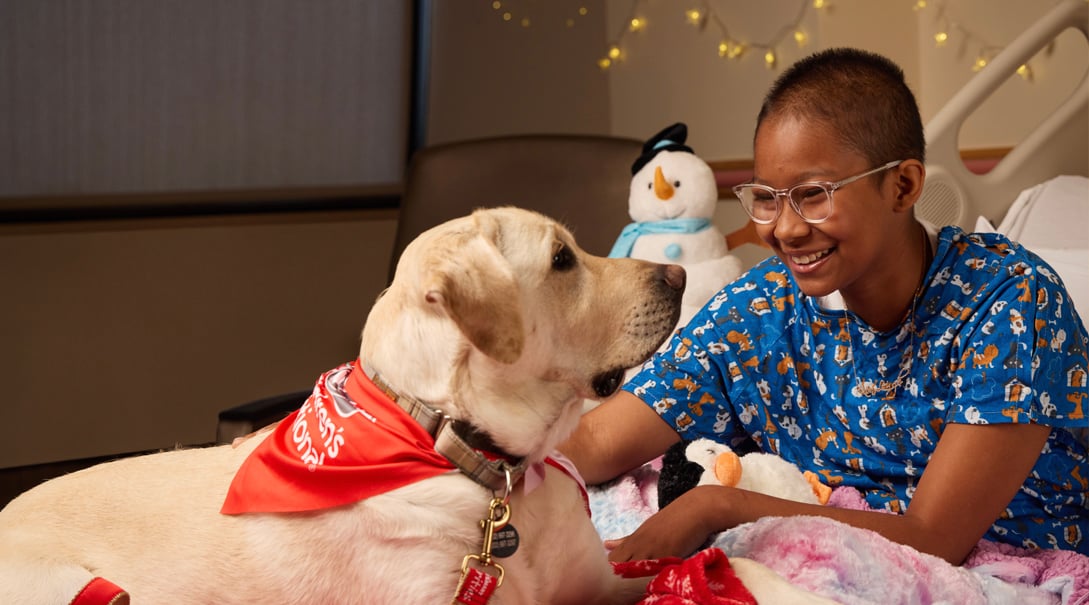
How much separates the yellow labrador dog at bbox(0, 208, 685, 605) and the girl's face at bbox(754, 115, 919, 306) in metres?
0.36

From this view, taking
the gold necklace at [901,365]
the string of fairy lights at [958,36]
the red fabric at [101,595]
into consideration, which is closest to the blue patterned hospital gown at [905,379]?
the gold necklace at [901,365]

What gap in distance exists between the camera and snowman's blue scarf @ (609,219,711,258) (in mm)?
2676

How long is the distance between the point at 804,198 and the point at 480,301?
0.72 m

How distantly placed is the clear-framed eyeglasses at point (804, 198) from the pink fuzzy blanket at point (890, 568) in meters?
0.52

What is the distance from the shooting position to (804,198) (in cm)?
171

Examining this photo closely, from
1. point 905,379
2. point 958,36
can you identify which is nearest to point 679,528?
point 905,379

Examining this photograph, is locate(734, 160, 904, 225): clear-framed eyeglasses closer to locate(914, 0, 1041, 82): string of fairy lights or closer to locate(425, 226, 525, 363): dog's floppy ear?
locate(425, 226, 525, 363): dog's floppy ear

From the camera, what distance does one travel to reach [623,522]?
192cm

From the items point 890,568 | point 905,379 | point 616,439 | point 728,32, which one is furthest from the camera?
point 728,32

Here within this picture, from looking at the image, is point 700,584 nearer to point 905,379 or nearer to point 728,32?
point 905,379

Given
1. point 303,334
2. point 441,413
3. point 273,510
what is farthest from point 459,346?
point 303,334

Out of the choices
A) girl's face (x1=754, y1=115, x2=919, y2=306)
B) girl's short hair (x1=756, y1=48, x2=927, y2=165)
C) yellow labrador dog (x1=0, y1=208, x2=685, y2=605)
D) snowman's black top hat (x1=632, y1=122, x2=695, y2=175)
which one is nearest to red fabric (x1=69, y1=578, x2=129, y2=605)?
yellow labrador dog (x1=0, y1=208, x2=685, y2=605)

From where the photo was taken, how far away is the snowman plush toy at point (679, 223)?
261 cm

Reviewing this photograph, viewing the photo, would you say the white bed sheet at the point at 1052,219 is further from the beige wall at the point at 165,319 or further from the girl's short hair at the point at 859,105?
the beige wall at the point at 165,319
